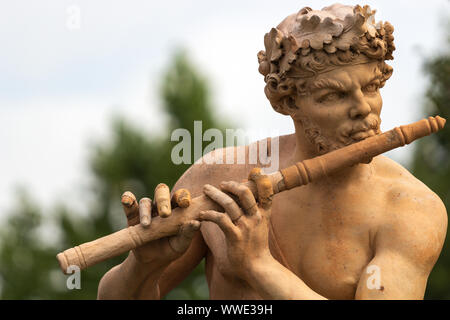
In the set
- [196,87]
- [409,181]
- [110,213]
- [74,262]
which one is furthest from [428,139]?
[74,262]

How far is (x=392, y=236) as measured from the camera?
4973 millimetres

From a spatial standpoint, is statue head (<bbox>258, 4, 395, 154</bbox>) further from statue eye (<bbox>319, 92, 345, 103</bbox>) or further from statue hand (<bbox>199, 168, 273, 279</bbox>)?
statue hand (<bbox>199, 168, 273, 279</bbox>)

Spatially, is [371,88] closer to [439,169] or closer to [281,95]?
[281,95]

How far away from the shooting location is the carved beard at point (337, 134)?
4879 millimetres

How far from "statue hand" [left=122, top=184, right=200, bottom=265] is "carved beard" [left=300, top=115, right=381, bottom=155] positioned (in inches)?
31.3

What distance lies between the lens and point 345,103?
192 inches

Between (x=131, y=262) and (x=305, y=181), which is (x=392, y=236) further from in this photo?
(x=131, y=262)

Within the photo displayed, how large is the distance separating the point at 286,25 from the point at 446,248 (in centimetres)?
986

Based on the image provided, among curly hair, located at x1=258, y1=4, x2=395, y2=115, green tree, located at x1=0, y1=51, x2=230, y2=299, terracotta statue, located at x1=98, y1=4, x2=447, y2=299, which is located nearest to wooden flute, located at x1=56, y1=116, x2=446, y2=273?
terracotta statue, located at x1=98, y1=4, x2=447, y2=299

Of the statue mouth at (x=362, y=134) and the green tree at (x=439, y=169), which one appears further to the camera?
the green tree at (x=439, y=169)

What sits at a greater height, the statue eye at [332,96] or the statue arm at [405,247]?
the statue eye at [332,96]

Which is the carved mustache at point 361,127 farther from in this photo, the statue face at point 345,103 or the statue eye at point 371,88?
the statue eye at point 371,88

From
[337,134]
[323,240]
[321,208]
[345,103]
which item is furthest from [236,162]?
[345,103]

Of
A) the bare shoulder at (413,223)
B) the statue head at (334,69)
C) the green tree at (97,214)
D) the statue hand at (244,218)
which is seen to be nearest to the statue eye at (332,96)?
the statue head at (334,69)
